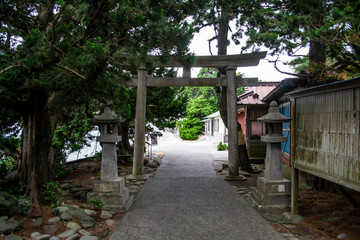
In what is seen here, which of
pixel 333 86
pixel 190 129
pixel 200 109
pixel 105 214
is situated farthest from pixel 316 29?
pixel 200 109

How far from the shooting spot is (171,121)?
13094 mm

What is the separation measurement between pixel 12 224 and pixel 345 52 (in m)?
6.17

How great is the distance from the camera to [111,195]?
5.24 m

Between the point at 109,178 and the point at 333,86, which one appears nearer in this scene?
the point at 333,86

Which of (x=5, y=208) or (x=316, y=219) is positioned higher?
(x=5, y=208)

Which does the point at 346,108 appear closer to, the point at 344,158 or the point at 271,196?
the point at 344,158

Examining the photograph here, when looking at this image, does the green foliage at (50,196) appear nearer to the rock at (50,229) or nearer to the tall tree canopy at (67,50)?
the tall tree canopy at (67,50)

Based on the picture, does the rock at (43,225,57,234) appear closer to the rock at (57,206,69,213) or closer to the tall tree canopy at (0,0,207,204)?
the rock at (57,206,69,213)

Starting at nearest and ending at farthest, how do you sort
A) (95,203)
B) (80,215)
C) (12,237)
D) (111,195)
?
(12,237) < (80,215) < (95,203) < (111,195)

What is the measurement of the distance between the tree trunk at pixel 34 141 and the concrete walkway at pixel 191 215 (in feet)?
6.66

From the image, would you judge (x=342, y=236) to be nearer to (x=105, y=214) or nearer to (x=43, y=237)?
(x=105, y=214)

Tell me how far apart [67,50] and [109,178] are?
2906mm

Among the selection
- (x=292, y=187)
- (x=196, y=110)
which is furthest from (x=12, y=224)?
(x=196, y=110)

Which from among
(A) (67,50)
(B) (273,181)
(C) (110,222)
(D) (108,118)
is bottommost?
(C) (110,222)
